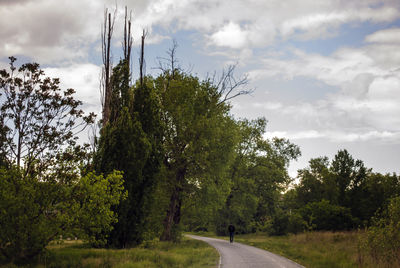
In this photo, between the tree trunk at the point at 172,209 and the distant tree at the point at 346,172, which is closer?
the tree trunk at the point at 172,209

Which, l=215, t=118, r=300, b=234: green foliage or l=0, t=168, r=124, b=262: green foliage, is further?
l=215, t=118, r=300, b=234: green foliage

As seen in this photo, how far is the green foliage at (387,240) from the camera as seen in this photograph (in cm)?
1498

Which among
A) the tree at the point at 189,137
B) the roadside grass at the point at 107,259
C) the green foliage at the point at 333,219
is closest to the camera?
the roadside grass at the point at 107,259

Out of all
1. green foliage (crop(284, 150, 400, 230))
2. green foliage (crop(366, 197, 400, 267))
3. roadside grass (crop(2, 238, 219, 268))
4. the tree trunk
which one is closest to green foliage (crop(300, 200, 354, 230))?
green foliage (crop(284, 150, 400, 230))

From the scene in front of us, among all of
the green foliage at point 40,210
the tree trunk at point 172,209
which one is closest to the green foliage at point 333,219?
the tree trunk at point 172,209

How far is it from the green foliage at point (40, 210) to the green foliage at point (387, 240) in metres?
11.2

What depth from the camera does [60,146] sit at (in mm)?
15336

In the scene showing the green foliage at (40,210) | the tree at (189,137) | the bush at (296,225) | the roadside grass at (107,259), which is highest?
the tree at (189,137)

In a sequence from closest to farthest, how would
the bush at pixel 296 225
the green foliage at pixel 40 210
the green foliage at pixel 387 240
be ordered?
1. the green foliage at pixel 40 210
2. the green foliage at pixel 387 240
3. the bush at pixel 296 225

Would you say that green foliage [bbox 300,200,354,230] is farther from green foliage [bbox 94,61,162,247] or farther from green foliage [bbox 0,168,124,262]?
green foliage [bbox 0,168,124,262]

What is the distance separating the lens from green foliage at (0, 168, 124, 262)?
39.4 feet

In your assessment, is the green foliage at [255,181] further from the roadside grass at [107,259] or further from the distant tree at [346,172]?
the roadside grass at [107,259]

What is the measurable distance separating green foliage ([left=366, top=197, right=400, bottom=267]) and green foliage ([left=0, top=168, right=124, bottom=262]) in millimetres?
11240

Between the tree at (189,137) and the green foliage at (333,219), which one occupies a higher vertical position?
the tree at (189,137)
